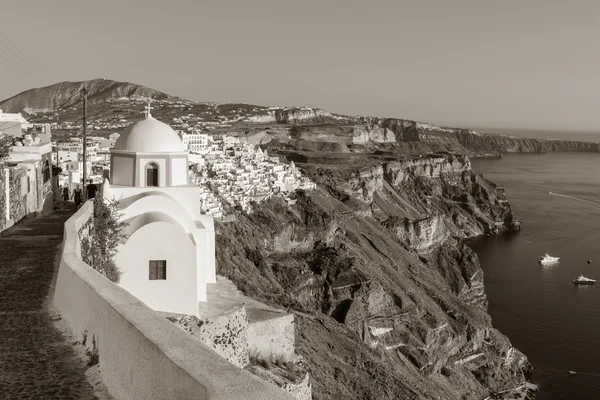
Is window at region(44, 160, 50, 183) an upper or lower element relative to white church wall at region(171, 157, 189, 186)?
lower

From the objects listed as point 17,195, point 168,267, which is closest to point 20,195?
point 17,195

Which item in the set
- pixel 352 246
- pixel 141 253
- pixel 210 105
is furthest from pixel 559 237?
pixel 210 105

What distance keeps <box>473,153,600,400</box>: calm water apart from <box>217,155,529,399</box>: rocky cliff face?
2.52 metres

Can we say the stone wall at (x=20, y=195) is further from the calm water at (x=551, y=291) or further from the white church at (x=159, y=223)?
the calm water at (x=551, y=291)

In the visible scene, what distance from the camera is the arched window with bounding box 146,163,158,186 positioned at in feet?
59.2

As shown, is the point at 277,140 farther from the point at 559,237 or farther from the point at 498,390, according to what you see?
the point at 498,390

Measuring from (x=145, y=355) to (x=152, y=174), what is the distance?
13.4 metres

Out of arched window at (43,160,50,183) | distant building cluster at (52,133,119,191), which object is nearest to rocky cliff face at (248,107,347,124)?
distant building cluster at (52,133,119,191)

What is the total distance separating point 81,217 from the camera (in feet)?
43.4

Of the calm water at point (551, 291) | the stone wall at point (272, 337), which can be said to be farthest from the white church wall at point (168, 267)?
the calm water at point (551, 291)

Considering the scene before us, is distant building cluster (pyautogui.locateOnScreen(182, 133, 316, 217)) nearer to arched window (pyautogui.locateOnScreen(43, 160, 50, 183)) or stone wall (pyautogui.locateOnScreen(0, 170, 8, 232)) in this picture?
arched window (pyautogui.locateOnScreen(43, 160, 50, 183))

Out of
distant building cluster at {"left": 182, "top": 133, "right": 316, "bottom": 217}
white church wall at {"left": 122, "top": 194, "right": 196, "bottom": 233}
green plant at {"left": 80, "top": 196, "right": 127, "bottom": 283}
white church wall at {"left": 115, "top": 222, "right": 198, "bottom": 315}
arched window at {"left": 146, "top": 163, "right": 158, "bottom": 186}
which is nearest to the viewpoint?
green plant at {"left": 80, "top": 196, "right": 127, "bottom": 283}

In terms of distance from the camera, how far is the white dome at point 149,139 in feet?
59.5

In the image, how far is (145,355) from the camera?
5.22m
